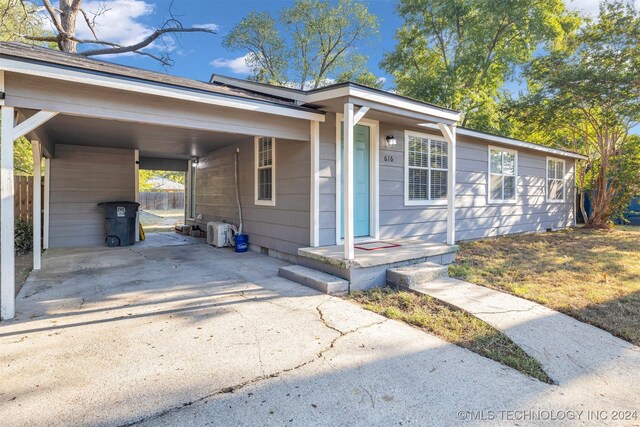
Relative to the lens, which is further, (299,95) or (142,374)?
(299,95)

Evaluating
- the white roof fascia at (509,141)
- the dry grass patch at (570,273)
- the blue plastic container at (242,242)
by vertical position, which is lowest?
the dry grass patch at (570,273)

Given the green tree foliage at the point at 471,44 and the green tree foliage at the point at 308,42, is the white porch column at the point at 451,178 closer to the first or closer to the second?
the green tree foliage at the point at 471,44

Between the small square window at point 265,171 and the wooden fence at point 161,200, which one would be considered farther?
the wooden fence at point 161,200

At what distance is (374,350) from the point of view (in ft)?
9.00

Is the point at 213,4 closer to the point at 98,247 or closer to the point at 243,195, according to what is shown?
the point at 243,195

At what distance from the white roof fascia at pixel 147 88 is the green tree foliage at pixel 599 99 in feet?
30.0

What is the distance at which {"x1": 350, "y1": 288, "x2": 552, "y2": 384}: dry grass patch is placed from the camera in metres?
2.64

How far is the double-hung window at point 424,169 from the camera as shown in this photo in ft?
22.4

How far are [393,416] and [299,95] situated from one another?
4514 mm

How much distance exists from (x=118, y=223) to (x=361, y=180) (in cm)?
570

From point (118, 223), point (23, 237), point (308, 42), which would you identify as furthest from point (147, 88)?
point (308, 42)

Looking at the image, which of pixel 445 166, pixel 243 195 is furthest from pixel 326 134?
pixel 445 166

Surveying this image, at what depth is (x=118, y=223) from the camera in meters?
7.92

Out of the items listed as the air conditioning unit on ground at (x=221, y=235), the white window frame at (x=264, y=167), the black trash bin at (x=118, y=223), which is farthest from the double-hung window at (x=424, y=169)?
the black trash bin at (x=118, y=223)
